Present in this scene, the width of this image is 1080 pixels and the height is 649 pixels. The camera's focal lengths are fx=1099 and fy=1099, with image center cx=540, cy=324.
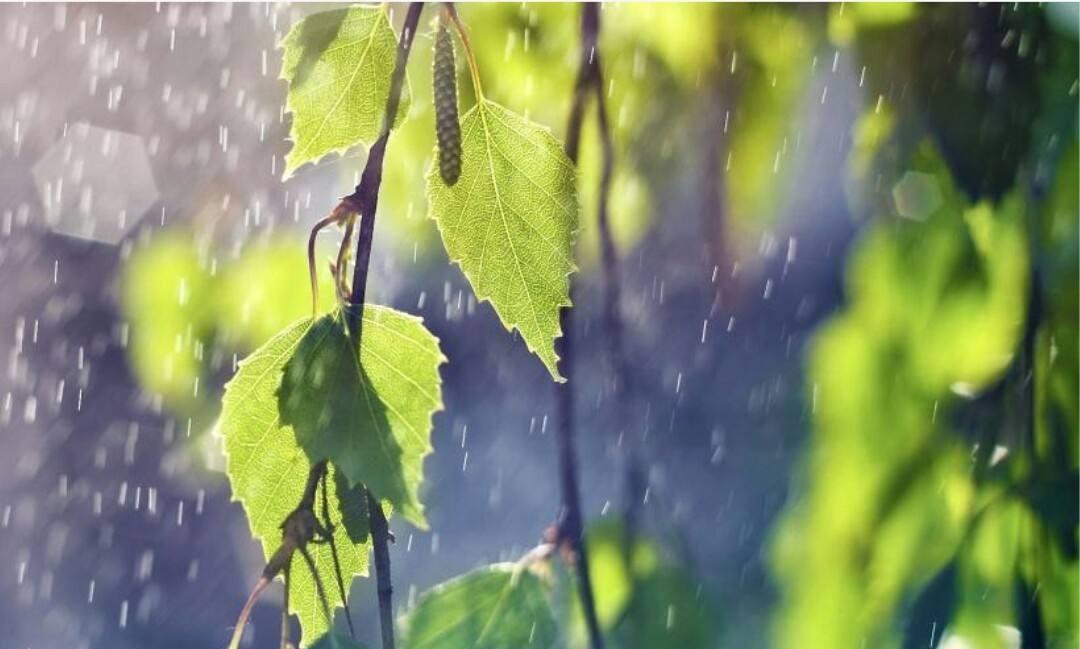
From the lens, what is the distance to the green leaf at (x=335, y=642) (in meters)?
0.14

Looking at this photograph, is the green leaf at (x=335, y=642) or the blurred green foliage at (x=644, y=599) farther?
the blurred green foliage at (x=644, y=599)

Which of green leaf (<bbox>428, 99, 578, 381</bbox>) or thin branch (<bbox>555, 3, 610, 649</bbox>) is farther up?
green leaf (<bbox>428, 99, 578, 381</bbox>)

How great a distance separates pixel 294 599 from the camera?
14 centimetres

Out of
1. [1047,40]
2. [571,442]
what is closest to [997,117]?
[1047,40]

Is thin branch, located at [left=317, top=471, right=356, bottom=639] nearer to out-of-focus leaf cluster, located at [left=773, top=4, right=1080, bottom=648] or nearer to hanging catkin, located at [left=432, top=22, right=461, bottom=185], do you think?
hanging catkin, located at [left=432, top=22, right=461, bottom=185]

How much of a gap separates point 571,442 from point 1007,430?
0.12m

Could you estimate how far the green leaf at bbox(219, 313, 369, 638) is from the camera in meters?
0.14

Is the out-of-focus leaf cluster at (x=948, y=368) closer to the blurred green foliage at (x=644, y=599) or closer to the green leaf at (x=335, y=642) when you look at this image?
the blurred green foliage at (x=644, y=599)

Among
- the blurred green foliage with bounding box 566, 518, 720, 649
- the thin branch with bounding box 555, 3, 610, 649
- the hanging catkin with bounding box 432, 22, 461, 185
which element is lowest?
the blurred green foliage with bounding box 566, 518, 720, 649

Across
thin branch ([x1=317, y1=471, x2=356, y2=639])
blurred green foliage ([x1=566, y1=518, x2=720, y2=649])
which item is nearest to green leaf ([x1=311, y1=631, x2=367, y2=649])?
thin branch ([x1=317, y1=471, x2=356, y2=639])

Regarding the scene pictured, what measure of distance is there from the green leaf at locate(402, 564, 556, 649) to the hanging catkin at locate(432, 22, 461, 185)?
9cm

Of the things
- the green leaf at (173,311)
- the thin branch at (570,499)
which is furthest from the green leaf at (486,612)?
the green leaf at (173,311)

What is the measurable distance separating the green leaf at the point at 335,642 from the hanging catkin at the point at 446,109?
6 centimetres

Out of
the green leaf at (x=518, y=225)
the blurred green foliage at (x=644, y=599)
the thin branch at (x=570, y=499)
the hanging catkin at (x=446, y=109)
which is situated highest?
the hanging catkin at (x=446, y=109)
